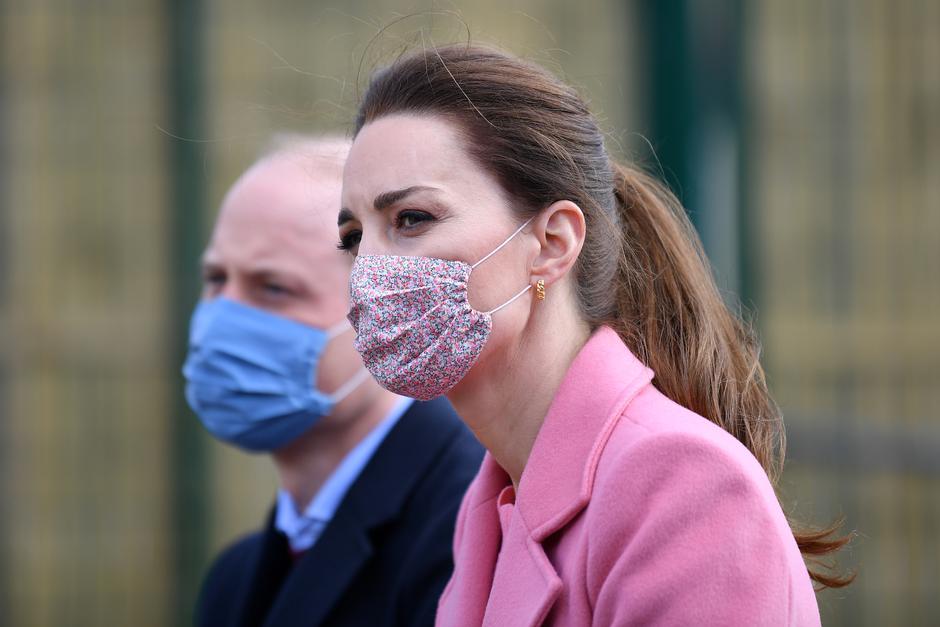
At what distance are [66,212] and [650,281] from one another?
4151 millimetres

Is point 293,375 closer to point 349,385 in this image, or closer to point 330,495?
point 349,385

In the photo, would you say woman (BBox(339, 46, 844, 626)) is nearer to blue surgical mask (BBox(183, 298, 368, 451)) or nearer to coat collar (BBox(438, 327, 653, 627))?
coat collar (BBox(438, 327, 653, 627))

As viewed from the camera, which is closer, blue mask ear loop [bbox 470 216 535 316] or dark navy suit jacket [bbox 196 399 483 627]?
blue mask ear loop [bbox 470 216 535 316]

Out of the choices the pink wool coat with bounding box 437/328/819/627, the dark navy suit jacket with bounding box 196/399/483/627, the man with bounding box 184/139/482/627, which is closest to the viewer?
the pink wool coat with bounding box 437/328/819/627

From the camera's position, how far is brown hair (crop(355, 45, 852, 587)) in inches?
78.5

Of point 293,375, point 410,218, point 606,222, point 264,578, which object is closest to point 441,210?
point 410,218

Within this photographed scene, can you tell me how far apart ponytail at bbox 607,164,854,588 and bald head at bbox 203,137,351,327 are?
0.99 metres

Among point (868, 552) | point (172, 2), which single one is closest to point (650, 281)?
point (868, 552)

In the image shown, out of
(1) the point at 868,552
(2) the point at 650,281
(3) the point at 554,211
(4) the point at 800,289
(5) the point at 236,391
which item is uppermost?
(3) the point at 554,211

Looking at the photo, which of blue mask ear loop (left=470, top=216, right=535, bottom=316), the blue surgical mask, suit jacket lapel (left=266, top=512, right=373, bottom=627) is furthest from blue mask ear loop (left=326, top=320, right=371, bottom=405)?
blue mask ear loop (left=470, top=216, right=535, bottom=316)

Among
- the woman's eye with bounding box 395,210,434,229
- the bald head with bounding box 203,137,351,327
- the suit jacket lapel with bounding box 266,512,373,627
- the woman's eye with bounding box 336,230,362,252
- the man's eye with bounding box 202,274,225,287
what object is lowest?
the suit jacket lapel with bounding box 266,512,373,627

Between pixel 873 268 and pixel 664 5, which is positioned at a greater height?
pixel 664 5

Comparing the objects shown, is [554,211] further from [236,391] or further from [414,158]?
[236,391]

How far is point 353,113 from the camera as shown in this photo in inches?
97.9
